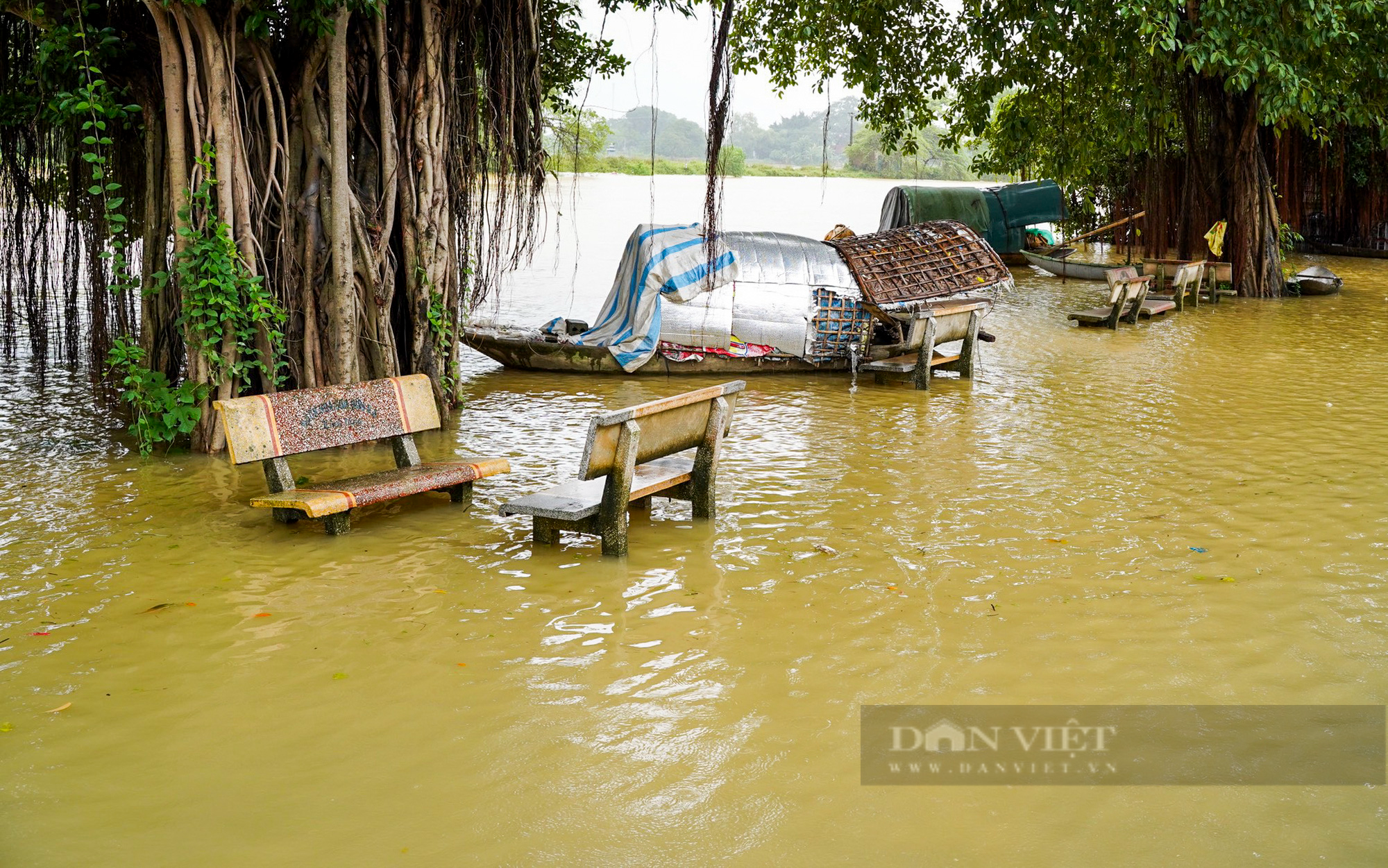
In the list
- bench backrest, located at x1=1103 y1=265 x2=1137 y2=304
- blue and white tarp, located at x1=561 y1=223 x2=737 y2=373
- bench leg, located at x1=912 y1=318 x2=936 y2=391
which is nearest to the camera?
bench leg, located at x1=912 y1=318 x2=936 y2=391

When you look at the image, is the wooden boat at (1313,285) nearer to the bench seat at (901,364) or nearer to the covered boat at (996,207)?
the covered boat at (996,207)

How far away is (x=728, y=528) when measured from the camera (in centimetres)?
603

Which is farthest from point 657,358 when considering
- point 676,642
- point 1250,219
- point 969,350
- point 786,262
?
point 1250,219

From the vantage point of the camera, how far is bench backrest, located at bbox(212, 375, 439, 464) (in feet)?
18.9

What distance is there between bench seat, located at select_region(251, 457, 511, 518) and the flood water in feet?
0.70

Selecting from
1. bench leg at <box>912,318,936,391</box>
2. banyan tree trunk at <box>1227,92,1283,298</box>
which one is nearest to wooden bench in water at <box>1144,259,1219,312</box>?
banyan tree trunk at <box>1227,92,1283,298</box>

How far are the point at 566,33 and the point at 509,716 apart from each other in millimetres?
8619

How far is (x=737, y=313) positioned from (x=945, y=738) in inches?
310

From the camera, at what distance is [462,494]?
641 cm

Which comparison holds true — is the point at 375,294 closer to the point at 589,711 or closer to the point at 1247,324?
the point at 589,711

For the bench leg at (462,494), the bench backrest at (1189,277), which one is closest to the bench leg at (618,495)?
the bench leg at (462,494)

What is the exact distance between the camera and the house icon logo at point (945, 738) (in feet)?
12.1

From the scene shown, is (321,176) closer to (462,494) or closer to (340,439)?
(340,439)

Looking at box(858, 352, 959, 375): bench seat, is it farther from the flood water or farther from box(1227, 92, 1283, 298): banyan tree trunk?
box(1227, 92, 1283, 298): banyan tree trunk
